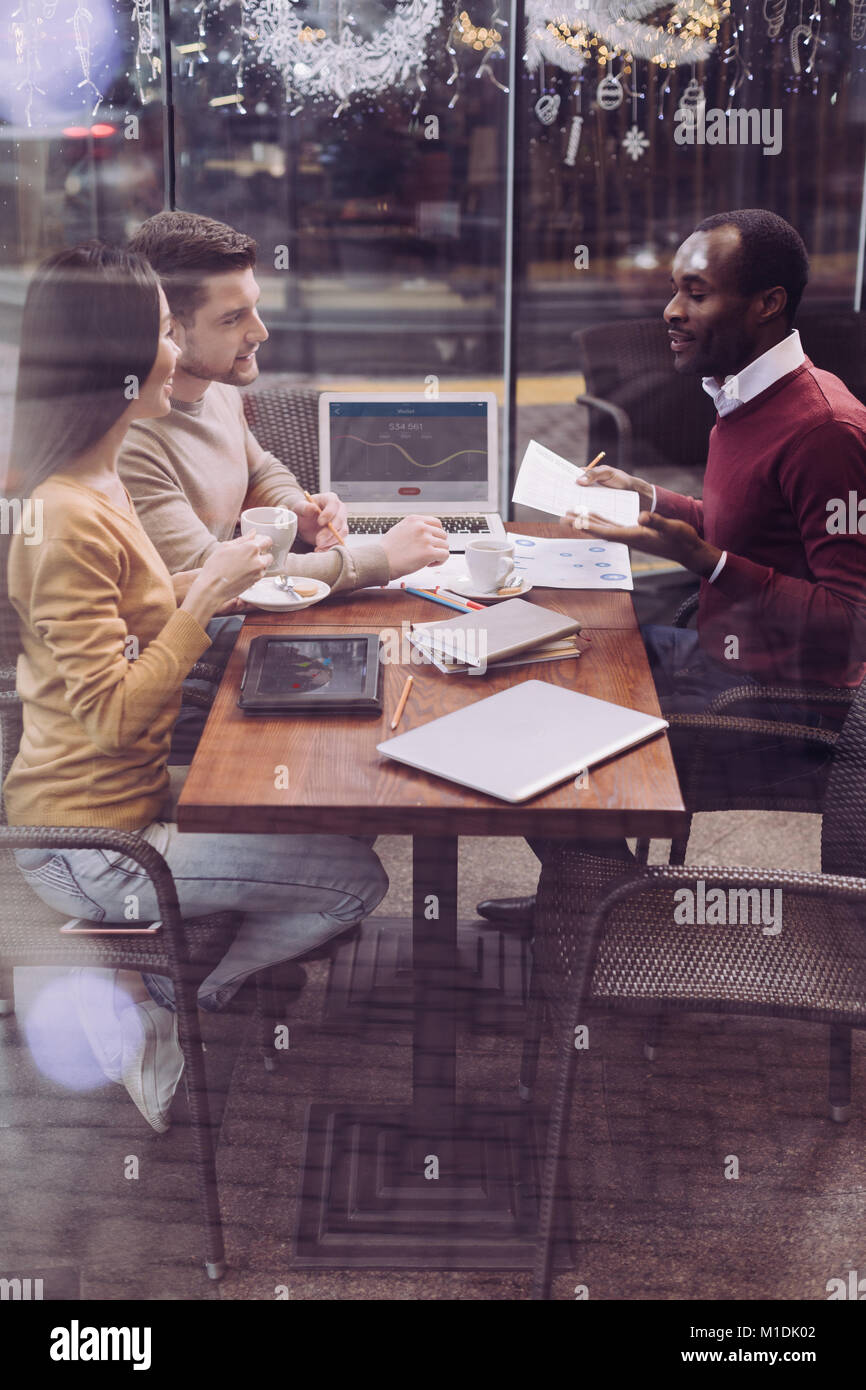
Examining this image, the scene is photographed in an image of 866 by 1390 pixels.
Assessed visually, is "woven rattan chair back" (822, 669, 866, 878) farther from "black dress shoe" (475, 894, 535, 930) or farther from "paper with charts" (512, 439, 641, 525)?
"black dress shoe" (475, 894, 535, 930)

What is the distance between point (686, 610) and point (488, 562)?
431 mm

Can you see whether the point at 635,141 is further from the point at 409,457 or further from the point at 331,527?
the point at 331,527

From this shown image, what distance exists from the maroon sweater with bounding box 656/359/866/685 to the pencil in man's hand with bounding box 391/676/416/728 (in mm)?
545

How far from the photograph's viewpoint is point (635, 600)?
1.93m

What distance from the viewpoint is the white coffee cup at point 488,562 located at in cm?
177

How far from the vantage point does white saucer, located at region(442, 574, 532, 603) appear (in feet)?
5.88

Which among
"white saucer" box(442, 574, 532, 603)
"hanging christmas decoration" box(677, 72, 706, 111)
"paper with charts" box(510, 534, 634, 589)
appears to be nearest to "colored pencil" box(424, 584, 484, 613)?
"white saucer" box(442, 574, 532, 603)

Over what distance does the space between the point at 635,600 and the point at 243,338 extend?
2.33 ft

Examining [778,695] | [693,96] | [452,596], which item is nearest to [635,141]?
[693,96]

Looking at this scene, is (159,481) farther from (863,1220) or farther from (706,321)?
(863,1220)

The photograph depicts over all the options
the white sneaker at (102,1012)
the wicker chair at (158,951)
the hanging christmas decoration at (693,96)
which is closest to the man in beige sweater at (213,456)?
the wicker chair at (158,951)

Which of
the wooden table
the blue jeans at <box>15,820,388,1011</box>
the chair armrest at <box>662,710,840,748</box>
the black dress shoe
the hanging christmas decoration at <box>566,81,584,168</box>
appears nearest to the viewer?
the wooden table
